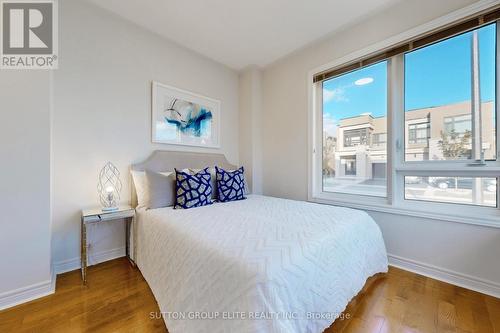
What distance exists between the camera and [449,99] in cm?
183

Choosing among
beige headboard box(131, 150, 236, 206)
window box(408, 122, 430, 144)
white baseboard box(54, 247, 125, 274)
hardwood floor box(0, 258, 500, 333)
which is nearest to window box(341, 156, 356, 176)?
window box(408, 122, 430, 144)

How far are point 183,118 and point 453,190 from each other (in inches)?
117

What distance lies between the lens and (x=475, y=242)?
1.65 meters

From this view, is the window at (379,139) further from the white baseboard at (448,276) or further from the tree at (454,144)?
the white baseboard at (448,276)

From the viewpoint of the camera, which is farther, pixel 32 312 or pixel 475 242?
pixel 475 242

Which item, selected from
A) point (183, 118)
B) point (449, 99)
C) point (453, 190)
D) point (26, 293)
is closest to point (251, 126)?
point (183, 118)

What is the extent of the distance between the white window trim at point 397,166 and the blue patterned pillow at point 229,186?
952 mm

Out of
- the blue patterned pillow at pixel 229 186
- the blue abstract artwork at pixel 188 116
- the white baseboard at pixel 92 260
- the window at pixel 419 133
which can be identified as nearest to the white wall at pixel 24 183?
the white baseboard at pixel 92 260

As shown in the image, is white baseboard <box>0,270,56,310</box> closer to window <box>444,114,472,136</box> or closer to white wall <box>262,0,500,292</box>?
white wall <box>262,0,500,292</box>

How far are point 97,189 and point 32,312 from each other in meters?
1.03

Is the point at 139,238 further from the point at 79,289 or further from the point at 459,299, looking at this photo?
the point at 459,299

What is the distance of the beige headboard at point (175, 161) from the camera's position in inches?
90.7

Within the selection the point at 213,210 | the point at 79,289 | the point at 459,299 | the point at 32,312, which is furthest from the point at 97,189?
the point at 459,299

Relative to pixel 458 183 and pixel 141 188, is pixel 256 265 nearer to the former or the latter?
pixel 141 188
